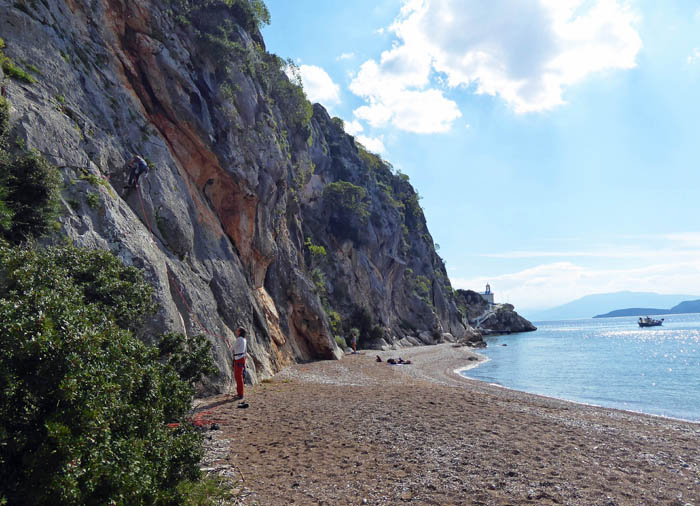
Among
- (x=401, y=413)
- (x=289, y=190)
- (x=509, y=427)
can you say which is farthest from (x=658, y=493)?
(x=289, y=190)

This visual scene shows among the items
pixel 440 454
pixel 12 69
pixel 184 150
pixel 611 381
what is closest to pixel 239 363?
pixel 440 454

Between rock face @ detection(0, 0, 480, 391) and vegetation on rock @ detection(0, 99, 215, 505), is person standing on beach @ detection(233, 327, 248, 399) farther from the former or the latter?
vegetation on rock @ detection(0, 99, 215, 505)

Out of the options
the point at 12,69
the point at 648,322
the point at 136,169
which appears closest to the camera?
the point at 12,69

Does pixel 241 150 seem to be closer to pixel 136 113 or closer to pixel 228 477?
pixel 136 113

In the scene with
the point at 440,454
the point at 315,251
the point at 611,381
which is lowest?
the point at 611,381

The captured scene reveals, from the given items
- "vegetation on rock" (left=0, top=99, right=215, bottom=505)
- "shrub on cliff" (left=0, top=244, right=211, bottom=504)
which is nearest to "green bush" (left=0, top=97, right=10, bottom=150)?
"vegetation on rock" (left=0, top=99, right=215, bottom=505)

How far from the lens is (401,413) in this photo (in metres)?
11.7

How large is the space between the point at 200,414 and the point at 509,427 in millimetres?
8561

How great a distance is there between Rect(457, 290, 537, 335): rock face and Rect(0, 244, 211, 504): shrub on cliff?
11901 cm

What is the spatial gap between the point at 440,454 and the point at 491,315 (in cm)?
12162

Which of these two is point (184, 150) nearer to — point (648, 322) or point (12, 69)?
point (12, 69)

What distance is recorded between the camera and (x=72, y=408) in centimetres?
373

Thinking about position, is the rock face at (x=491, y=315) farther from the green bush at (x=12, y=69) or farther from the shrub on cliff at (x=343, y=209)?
the green bush at (x=12, y=69)

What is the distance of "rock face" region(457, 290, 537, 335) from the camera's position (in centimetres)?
11906
